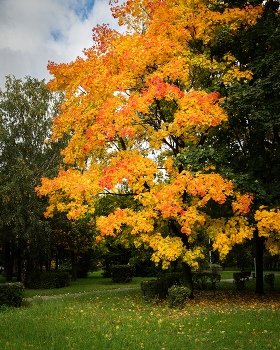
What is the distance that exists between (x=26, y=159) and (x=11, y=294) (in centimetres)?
1011

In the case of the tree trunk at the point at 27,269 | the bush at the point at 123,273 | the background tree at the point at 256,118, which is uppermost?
the background tree at the point at 256,118

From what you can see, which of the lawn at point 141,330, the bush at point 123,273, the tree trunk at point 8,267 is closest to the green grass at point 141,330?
the lawn at point 141,330

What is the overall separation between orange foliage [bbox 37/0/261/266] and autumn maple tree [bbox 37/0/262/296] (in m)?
0.03

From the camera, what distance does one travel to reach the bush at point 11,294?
9398 millimetres

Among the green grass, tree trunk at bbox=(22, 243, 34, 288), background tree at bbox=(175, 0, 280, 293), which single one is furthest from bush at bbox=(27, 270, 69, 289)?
background tree at bbox=(175, 0, 280, 293)

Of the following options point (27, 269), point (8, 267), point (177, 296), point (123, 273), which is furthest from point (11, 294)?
point (8, 267)

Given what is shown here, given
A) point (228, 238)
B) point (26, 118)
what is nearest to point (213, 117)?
point (228, 238)

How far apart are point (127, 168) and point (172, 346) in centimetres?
465

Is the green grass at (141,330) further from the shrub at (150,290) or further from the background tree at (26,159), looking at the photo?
the background tree at (26,159)

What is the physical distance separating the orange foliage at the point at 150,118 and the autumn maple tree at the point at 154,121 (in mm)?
32

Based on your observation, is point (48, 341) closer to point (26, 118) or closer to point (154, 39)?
point (154, 39)

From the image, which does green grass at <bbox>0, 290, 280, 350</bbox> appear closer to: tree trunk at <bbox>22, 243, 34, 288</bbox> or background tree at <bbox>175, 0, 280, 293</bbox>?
background tree at <bbox>175, 0, 280, 293</bbox>

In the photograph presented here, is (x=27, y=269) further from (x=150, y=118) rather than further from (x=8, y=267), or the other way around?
(x=150, y=118)

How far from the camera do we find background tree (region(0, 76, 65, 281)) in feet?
50.5
